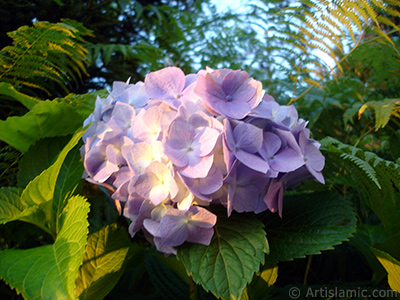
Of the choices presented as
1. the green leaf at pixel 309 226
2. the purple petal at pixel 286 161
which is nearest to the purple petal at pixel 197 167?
the purple petal at pixel 286 161

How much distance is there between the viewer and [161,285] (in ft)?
2.39

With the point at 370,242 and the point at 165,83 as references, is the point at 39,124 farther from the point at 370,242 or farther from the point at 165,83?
the point at 370,242

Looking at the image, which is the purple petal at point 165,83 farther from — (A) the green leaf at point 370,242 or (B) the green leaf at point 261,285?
(A) the green leaf at point 370,242

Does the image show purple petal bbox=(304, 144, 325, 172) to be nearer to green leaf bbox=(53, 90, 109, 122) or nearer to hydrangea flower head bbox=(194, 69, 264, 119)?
hydrangea flower head bbox=(194, 69, 264, 119)

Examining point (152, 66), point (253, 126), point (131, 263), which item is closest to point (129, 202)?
point (253, 126)

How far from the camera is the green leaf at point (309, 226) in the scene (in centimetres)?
52

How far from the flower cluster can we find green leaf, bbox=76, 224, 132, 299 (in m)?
0.14

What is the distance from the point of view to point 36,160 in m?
0.66

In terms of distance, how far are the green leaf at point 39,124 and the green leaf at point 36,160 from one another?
2 centimetres

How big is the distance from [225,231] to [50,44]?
545 mm

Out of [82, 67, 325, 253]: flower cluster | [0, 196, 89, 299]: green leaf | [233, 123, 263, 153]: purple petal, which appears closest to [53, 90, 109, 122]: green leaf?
A: [82, 67, 325, 253]: flower cluster

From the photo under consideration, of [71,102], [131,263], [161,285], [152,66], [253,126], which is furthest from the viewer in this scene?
[152,66]

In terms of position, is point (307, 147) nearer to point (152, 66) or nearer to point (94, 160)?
point (94, 160)

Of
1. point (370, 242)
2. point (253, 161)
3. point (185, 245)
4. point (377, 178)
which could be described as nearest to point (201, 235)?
point (185, 245)
